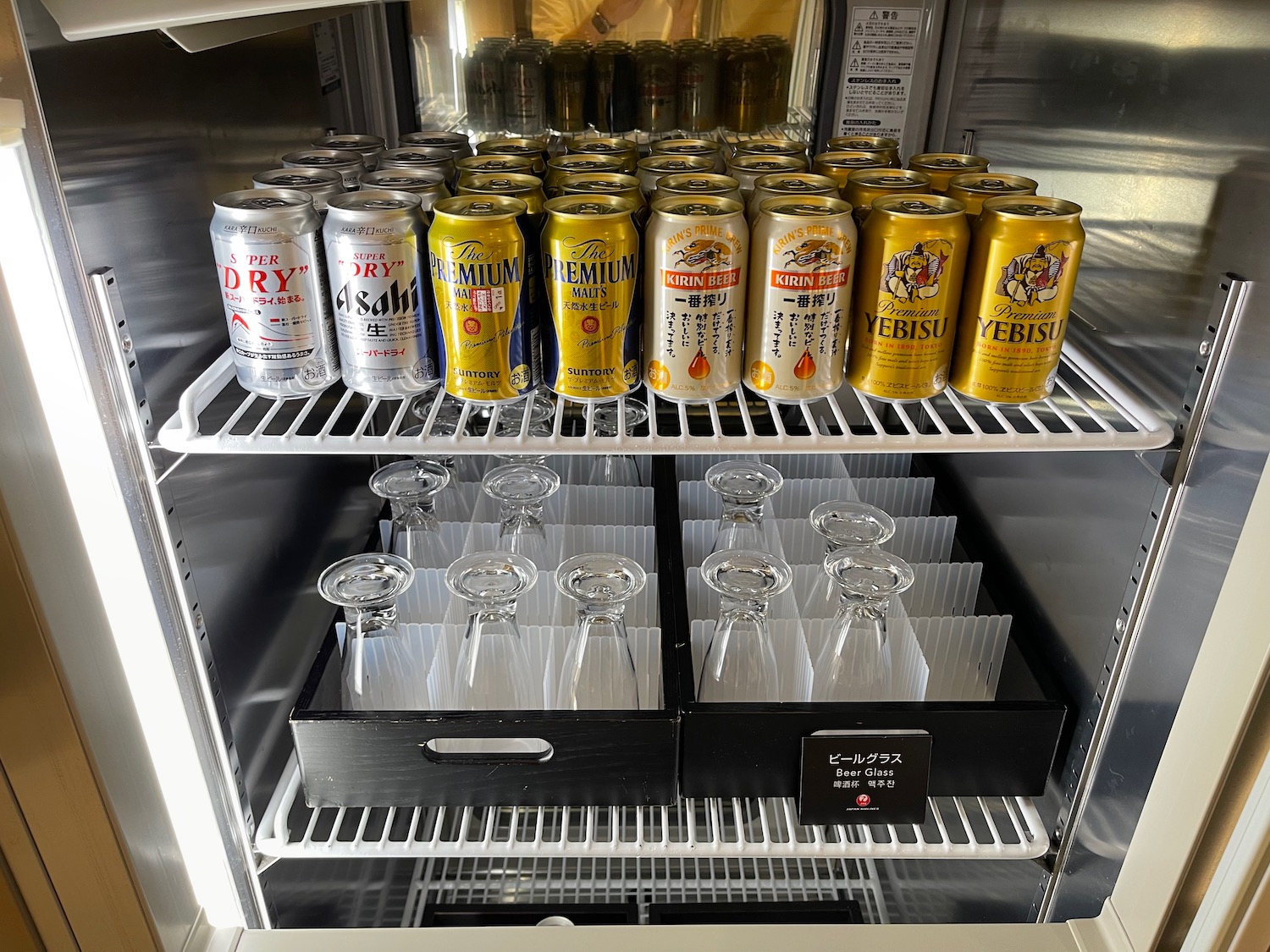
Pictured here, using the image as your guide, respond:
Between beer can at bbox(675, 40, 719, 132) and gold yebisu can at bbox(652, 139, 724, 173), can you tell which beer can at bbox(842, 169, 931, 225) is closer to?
gold yebisu can at bbox(652, 139, 724, 173)

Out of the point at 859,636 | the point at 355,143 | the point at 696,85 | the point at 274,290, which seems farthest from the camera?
the point at 696,85

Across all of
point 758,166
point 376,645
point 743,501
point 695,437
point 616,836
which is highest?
point 758,166

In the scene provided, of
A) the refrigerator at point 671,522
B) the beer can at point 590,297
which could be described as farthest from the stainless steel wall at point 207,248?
the beer can at point 590,297

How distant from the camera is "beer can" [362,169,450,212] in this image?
0.95m

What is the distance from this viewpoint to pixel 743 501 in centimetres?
116

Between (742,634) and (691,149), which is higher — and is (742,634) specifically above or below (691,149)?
below

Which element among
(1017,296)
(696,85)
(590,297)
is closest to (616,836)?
(590,297)

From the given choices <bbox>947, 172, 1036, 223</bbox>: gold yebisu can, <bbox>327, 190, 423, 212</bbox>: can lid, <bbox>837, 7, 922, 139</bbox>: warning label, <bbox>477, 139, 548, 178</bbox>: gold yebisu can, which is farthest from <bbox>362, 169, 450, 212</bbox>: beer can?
<bbox>837, 7, 922, 139</bbox>: warning label

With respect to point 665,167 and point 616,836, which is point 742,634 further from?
point 665,167

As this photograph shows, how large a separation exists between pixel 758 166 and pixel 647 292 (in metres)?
0.27

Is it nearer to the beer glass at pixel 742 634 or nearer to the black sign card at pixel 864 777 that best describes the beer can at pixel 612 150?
the beer glass at pixel 742 634

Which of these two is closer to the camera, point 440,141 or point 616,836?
point 616,836

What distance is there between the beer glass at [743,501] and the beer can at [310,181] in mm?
553

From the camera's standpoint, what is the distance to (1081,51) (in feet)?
3.40
